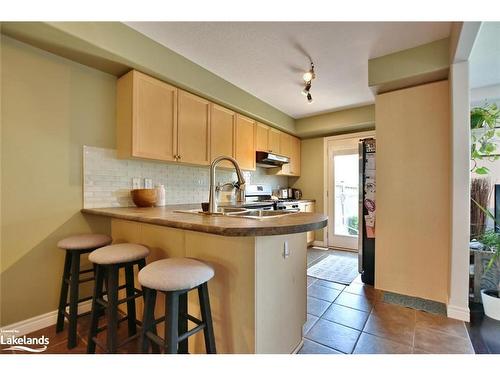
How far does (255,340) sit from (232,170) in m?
2.54

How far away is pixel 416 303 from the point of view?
2176mm

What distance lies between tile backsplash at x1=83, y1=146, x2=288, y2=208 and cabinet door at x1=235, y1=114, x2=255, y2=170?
1.69 ft

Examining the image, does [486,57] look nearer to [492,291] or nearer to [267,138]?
[492,291]

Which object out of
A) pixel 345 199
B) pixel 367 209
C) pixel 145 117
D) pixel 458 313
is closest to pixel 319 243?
pixel 345 199

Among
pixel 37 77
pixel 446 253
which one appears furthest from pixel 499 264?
pixel 37 77

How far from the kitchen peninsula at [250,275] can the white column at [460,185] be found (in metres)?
1.39

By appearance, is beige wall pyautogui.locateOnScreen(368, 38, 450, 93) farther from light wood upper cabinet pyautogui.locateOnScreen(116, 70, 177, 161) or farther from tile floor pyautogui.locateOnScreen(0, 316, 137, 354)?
tile floor pyautogui.locateOnScreen(0, 316, 137, 354)

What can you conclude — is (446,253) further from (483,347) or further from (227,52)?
(227,52)

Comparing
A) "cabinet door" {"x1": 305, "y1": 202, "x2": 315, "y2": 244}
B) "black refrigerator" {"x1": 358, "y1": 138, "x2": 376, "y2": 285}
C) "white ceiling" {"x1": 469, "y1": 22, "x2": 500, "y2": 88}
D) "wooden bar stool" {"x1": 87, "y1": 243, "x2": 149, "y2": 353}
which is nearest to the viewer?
"wooden bar stool" {"x1": 87, "y1": 243, "x2": 149, "y2": 353}

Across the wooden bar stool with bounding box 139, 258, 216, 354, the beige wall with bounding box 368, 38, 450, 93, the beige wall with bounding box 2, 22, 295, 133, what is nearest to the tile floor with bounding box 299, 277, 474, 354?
the wooden bar stool with bounding box 139, 258, 216, 354

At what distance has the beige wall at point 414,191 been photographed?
83.5 inches

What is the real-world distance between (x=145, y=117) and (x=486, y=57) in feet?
10.8

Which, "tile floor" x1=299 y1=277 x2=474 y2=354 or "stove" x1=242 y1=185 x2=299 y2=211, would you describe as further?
"stove" x1=242 y1=185 x2=299 y2=211

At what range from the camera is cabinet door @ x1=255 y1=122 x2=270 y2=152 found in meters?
3.55
